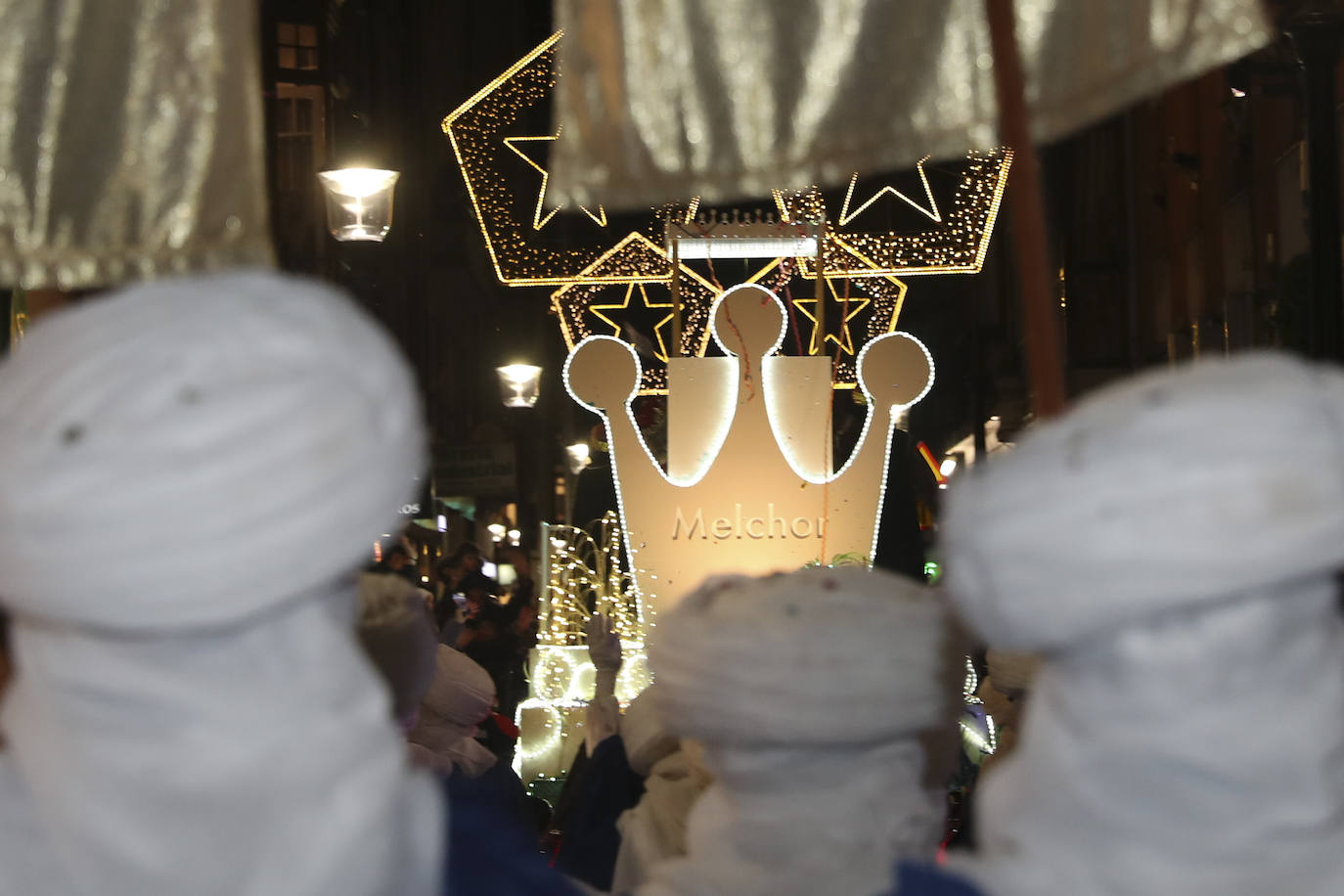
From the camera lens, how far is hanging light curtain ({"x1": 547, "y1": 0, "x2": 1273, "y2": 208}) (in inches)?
127

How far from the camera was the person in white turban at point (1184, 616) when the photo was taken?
6.51 feet

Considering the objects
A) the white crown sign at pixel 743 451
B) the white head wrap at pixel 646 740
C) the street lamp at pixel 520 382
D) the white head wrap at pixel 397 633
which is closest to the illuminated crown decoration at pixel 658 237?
the white crown sign at pixel 743 451

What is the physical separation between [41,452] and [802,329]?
12.7m

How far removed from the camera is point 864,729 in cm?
299

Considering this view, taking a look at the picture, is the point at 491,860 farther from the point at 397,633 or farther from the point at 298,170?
the point at 298,170

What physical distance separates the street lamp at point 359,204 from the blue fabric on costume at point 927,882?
942cm

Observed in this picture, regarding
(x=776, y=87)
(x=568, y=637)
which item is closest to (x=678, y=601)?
(x=776, y=87)

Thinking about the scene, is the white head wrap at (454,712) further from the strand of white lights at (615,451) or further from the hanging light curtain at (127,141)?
the hanging light curtain at (127,141)

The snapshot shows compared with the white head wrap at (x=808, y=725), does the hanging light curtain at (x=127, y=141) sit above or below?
above

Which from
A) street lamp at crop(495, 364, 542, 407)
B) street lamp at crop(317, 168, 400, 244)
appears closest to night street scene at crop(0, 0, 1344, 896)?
street lamp at crop(317, 168, 400, 244)

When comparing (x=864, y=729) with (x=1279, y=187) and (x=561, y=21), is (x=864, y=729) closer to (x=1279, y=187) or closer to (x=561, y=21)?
(x=561, y=21)

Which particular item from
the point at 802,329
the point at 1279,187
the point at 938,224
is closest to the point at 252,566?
the point at 938,224

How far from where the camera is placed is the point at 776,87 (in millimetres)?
3293

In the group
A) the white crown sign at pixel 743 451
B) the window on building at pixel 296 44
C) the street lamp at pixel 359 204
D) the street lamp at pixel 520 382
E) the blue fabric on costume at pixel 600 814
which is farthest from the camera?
the street lamp at pixel 520 382
